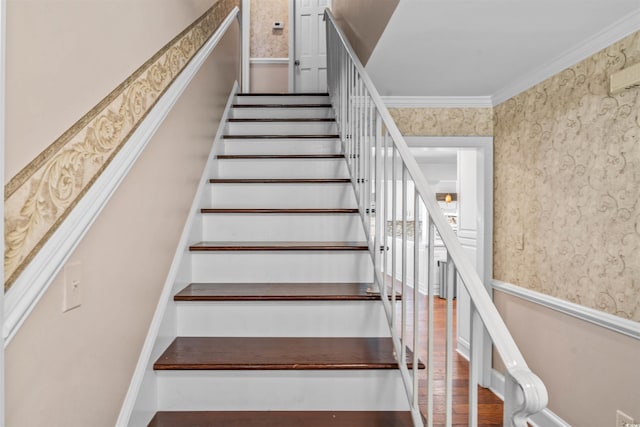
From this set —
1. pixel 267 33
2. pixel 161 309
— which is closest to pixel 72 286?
pixel 161 309

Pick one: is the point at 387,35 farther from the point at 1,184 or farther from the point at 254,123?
the point at 1,184

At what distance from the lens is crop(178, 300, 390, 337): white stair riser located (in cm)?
173

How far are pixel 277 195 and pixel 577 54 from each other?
1854mm

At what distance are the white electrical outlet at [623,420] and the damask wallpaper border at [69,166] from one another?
2455 mm

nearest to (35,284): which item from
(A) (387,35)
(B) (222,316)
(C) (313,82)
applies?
(B) (222,316)

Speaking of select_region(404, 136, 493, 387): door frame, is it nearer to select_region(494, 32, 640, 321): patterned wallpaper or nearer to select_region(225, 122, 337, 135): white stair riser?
select_region(494, 32, 640, 321): patterned wallpaper

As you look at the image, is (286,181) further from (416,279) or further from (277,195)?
(416,279)

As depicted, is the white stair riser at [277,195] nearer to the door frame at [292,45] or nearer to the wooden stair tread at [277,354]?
the wooden stair tread at [277,354]

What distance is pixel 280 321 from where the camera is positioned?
174cm

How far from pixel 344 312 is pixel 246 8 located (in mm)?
4365

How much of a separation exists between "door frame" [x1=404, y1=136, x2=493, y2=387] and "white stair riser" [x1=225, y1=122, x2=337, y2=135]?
0.77 meters

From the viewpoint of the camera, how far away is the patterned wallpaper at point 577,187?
198 centimetres

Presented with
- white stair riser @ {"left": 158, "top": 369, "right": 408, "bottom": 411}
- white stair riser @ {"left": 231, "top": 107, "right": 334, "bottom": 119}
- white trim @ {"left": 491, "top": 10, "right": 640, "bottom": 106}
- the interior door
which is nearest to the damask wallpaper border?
white stair riser @ {"left": 158, "top": 369, "right": 408, "bottom": 411}

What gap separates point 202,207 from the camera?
2.31m
